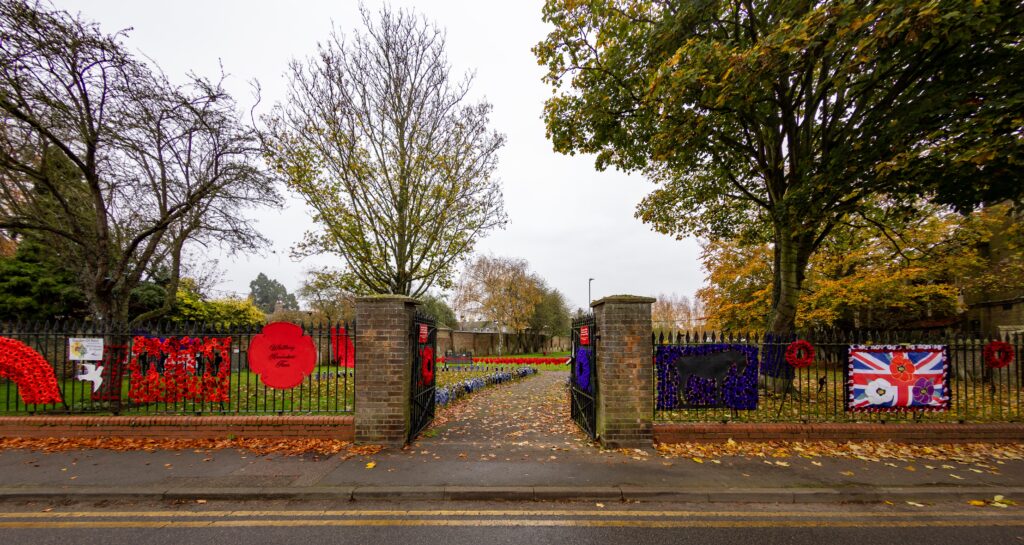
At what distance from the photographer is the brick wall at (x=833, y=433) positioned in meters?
6.47

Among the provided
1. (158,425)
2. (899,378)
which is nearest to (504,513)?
(158,425)

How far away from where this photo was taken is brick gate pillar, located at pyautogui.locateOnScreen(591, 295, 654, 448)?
6.43 meters

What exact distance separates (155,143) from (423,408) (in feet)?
30.6

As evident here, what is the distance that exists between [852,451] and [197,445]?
977cm

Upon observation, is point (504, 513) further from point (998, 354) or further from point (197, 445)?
point (998, 354)

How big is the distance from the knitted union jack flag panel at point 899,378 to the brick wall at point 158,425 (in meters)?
8.28

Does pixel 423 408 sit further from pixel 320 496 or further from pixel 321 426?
pixel 320 496

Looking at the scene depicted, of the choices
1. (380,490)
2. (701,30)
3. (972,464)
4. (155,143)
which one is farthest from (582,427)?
(155,143)

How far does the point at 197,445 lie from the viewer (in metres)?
6.57

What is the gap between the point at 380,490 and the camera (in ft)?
15.9

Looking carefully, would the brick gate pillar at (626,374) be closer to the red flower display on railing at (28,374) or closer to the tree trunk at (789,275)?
the tree trunk at (789,275)

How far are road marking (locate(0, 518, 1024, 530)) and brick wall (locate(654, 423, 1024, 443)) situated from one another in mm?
2202

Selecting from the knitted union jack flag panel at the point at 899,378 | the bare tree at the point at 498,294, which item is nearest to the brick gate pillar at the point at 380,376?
the knitted union jack flag panel at the point at 899,378

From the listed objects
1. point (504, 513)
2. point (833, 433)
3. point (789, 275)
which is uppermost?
point (789, 275)
